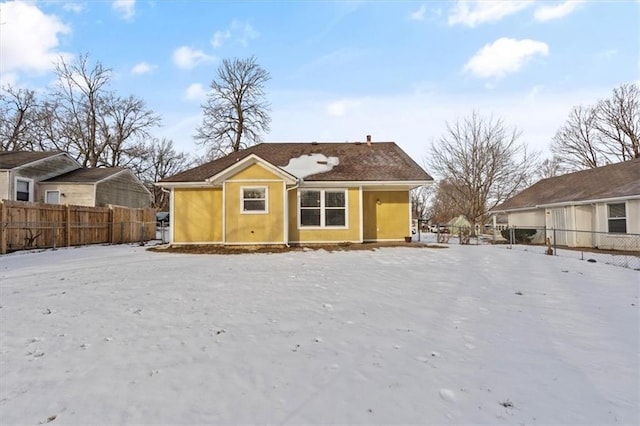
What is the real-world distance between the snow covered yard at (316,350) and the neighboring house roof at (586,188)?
11.3 metres

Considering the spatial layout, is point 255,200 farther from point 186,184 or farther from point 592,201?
point 592,201

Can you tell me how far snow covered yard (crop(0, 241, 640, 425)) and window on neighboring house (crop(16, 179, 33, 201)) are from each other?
56.0 ft

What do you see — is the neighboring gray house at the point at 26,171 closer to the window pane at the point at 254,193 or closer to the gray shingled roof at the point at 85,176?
the gray shingled roof at the point at 85,176

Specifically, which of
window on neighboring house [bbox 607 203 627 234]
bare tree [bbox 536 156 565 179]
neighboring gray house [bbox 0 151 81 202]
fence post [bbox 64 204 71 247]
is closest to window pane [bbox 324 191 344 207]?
fence post [bbox 64 204 71 247]

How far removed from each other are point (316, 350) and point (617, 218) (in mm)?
17837

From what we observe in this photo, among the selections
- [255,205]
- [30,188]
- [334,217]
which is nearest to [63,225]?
[30,188]

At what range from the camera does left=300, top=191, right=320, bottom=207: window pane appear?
1489 centimetres

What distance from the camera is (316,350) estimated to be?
388 centimetres

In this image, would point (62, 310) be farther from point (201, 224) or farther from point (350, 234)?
point (350, 234)

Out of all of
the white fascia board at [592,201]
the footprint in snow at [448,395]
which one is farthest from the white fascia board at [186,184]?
the white fascia board at [592,201]

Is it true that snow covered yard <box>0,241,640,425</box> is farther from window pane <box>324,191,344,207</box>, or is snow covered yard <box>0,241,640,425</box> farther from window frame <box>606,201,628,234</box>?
window frame <box>606,201,628,234</box>

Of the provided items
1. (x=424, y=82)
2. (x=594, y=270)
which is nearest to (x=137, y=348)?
(x=594, y=270)

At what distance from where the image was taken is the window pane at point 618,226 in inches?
601

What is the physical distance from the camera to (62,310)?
520 centimetres
